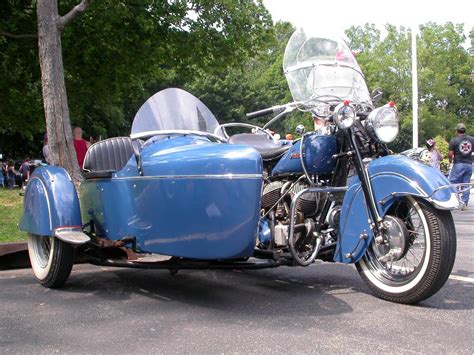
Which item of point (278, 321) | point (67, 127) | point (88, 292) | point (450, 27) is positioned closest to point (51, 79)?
point (67, 127)

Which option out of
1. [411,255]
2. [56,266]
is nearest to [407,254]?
[411,255]

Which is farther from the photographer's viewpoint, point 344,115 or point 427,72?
point 427,72

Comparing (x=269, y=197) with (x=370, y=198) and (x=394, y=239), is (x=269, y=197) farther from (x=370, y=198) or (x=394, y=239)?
(x=394, y=239)

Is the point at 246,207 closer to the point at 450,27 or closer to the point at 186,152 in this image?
the point at 186,152

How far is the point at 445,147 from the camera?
32.2 metres

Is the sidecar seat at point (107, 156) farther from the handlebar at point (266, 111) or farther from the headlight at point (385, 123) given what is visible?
the headlight at point (385, 123)

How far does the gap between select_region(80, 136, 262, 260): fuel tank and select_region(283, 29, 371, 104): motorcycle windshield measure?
3.47 feet

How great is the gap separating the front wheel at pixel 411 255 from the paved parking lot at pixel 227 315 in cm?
14

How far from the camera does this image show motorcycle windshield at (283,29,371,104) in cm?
455

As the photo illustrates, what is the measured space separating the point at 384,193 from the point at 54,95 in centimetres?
580

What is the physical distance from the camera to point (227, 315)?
151 inches

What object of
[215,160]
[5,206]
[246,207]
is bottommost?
[5,206]

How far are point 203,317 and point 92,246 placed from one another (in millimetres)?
1488

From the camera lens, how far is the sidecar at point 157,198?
3.74 metres
